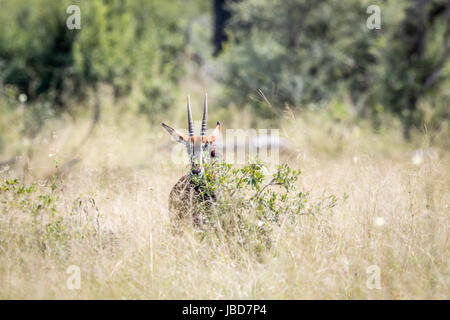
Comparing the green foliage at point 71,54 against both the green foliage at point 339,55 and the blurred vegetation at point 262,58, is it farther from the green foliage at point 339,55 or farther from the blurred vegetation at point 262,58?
the green foliage at point 339,55

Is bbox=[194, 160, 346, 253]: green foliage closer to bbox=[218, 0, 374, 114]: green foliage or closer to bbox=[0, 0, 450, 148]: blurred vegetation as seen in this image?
bbox=[0, 0, 450, 148]: blurred vegetation

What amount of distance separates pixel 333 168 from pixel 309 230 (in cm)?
183

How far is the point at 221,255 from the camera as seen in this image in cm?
438

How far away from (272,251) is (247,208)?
1.85 ft

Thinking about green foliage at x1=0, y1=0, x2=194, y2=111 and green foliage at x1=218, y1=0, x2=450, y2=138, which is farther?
green foliage at x1=0, y1=0, x2=194, y2=111

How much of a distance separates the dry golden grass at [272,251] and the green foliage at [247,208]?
139 millimetres

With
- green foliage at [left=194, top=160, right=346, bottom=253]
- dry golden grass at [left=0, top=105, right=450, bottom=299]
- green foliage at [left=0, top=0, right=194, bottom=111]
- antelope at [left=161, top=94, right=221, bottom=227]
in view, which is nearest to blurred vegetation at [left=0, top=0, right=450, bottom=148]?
green foliage at [left=0, top=0, right=194, bottom=111]

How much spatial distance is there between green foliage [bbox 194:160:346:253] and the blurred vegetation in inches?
273

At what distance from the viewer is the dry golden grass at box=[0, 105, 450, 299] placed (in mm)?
3914

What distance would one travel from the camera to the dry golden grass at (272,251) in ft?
12.8

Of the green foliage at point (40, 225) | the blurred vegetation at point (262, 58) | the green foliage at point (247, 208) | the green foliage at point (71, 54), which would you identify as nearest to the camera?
the green foliage at point (40, 225)

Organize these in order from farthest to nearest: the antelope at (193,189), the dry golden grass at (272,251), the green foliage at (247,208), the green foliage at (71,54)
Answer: the green foliage at (71,54)
the antelope at (193,189)
the green foliage at (247,208)
the dry golden grass at (272,251)

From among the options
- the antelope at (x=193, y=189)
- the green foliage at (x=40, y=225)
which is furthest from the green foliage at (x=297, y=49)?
the green foliage at (x=40, y=225)
